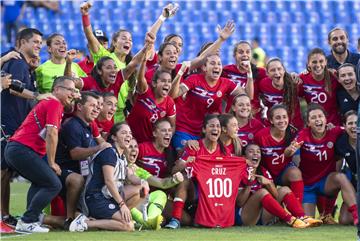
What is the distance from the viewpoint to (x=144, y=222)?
1001 centimetres

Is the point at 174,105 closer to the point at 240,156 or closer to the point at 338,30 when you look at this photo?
the point at 240,156

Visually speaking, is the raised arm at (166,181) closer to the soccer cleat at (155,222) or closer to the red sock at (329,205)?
the soccer cleat at (155,222)

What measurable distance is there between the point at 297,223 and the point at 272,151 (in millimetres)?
913

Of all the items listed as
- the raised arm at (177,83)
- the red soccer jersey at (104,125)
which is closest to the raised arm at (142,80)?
the raised arm at (177,83)

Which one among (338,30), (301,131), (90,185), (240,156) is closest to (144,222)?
(90,185)

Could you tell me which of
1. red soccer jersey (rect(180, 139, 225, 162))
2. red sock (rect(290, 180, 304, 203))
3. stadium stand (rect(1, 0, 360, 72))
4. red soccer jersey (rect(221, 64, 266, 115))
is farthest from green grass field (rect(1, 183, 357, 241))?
stadium stand (rect(1, 0, 360, 72))

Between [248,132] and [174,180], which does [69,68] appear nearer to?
[174,180]

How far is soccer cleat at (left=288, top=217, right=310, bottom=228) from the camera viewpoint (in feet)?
33.5

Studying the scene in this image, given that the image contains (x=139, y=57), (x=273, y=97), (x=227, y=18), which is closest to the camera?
(x=139, y=57)

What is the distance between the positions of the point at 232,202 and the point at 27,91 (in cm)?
246

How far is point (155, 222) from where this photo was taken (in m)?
9.98

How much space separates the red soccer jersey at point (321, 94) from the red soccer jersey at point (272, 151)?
2.39 ft

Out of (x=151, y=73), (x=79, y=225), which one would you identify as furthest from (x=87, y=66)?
(x=79, y=225)

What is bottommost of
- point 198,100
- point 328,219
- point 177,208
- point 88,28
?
point 328,219
